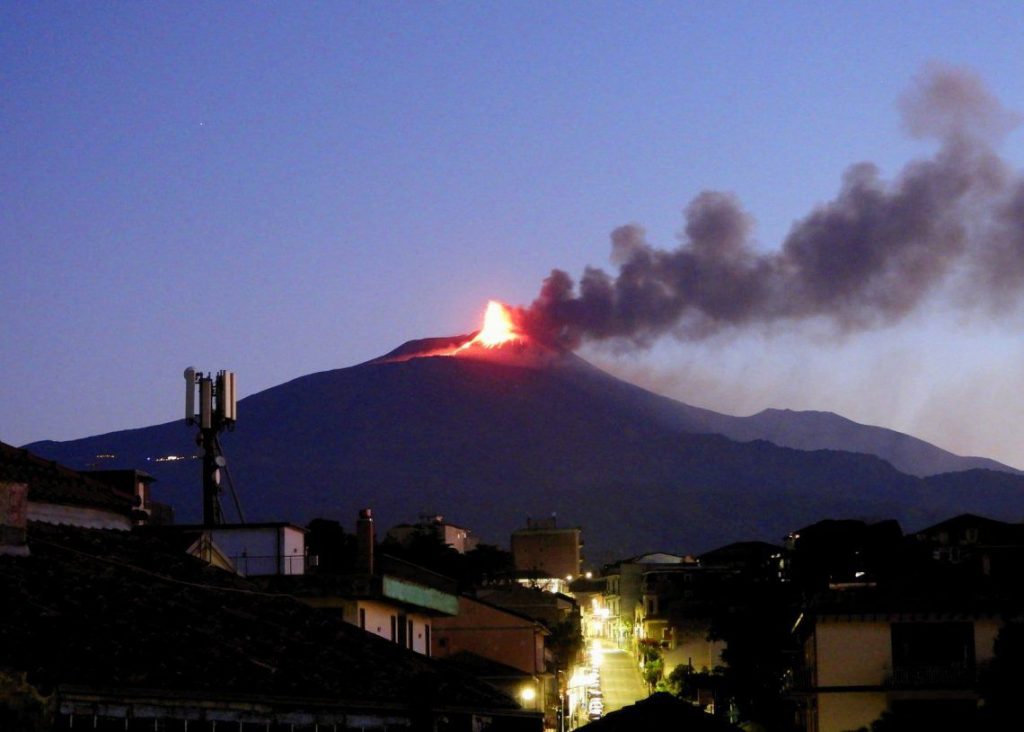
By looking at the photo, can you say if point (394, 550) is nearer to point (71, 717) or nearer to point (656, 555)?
point (656, 555)

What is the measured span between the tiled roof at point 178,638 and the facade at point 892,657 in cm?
2393

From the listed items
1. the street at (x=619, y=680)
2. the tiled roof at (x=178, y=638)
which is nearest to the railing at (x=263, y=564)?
the tiled roof at (x=178, y=638)

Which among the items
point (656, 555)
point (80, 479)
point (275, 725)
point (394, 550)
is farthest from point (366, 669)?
point (656, 555)

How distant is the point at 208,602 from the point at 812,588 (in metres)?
49.9

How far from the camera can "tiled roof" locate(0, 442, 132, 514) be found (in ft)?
61.5

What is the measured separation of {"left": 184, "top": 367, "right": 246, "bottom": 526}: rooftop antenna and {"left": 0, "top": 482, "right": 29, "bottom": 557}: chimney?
2404cm

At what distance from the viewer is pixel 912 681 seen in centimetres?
3962

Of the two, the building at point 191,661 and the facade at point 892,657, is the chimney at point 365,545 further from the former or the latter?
the building at point 191,661

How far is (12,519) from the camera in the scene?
16.2 meters

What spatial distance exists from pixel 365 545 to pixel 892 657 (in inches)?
555

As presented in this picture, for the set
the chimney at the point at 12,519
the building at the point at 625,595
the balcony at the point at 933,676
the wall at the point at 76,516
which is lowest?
the balcony at the point at 933,676

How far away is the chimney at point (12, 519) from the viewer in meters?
16.2

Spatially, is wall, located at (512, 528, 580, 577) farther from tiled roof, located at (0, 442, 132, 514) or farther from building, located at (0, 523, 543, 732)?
building, located at (0, 523, 543, 732)

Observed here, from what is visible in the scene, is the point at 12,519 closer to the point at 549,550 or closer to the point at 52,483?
the point at 52,483
